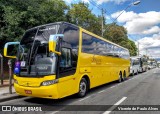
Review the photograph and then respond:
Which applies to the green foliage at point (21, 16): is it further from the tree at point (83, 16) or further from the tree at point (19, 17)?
the tree at point (83, 16)

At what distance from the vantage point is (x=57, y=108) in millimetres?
7996

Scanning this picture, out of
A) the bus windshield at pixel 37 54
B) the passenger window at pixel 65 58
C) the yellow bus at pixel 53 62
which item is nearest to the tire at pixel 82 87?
the yellow bus at pixel 53 62

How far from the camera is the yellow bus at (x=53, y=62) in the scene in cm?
805

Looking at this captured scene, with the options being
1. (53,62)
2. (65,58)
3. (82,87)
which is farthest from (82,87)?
(53,62)

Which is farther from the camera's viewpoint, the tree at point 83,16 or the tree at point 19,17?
the tree at point 83,16

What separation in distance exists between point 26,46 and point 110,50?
7.98 meters

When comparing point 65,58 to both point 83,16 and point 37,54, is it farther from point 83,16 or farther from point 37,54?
point 83,16

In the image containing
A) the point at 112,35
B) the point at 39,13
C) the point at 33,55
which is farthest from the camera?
the point at 112,35

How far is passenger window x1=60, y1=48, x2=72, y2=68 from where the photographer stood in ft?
28.0

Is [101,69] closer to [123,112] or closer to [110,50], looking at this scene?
[110,50]

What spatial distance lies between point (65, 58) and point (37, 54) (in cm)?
115

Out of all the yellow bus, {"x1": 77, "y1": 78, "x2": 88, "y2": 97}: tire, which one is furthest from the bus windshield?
{"x1": 77, "y1": 78, "x2": 88, "y2": 97}: tire

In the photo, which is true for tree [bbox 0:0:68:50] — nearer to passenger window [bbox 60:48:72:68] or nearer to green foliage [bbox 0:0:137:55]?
green foliage [bbox 0:0:137:55]

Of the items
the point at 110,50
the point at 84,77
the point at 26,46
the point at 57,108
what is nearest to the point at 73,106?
the point at 57,108
